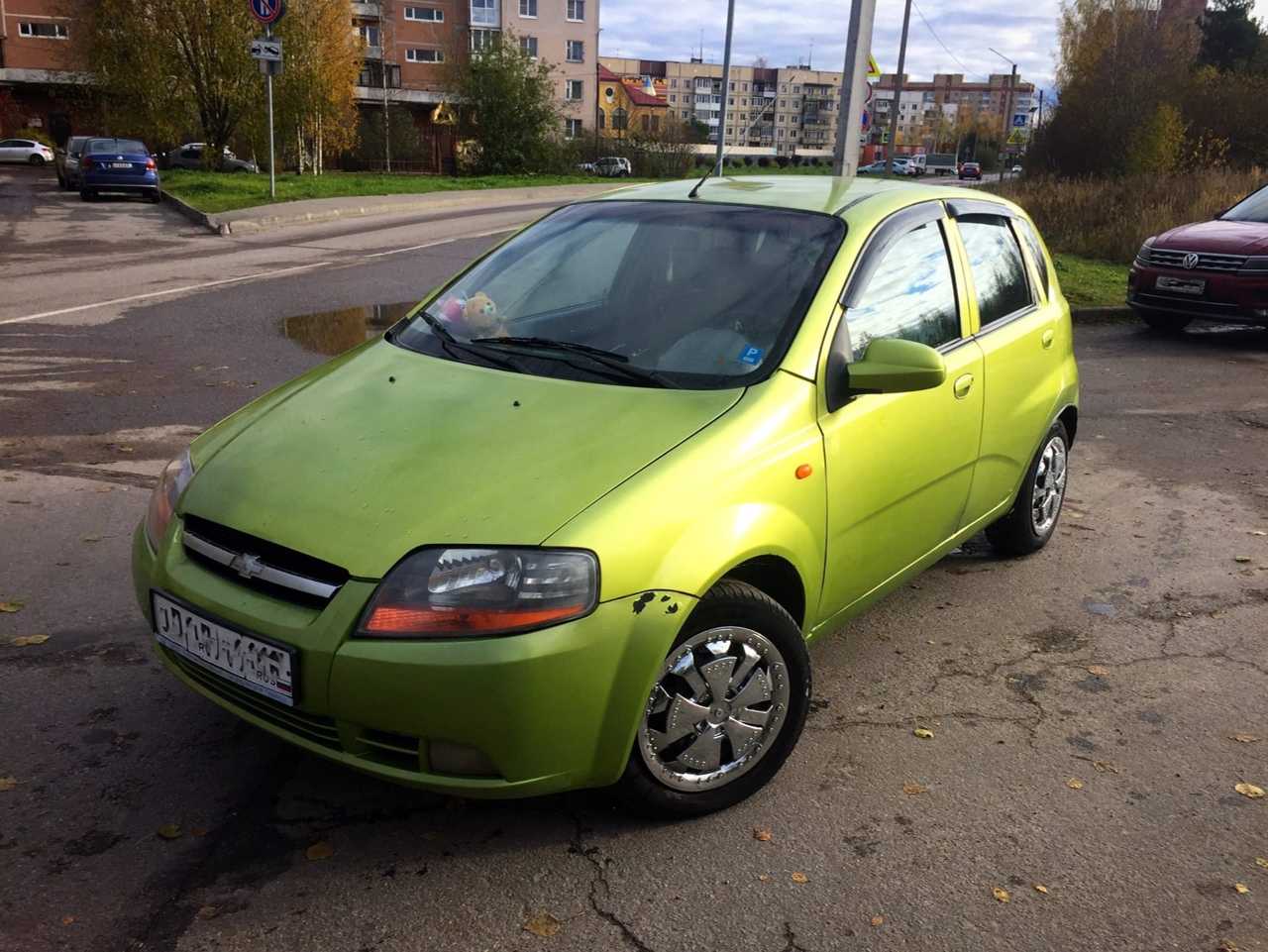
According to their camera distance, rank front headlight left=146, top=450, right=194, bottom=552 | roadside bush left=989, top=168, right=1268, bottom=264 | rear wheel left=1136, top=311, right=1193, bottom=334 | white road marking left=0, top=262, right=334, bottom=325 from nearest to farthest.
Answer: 1. front headlight left=146, top=450, right=194, bottom=552
2. white road marking left=0, top=262, right=334, bottom=325
3. rear wheel left=1136, top=311, right=1193, bottom=334
4. roadside bush left=989, top=168, right=1268, bottom=264

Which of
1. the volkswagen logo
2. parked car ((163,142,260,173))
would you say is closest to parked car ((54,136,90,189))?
parked car ((163,142,260,173))

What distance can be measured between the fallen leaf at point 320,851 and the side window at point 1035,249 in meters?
3.76

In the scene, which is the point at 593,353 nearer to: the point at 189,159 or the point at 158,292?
the point at 158,292

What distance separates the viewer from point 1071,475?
6430 millimetres

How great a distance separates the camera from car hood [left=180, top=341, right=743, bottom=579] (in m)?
2.57

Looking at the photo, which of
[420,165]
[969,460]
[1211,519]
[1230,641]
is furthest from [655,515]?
[420,165]

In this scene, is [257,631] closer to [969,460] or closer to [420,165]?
[969,460]

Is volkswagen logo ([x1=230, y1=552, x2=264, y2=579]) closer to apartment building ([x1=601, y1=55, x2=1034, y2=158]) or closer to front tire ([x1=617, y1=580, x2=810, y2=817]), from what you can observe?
front tire ([x1=617, y1=580, x2=810, y2=817])

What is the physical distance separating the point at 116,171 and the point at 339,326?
18.2 meters

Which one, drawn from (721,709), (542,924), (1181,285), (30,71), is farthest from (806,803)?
(30,71)

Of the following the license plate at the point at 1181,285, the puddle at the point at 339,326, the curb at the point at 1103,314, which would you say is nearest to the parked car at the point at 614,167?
the curb at the point at 1103,314

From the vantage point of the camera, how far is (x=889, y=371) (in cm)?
316

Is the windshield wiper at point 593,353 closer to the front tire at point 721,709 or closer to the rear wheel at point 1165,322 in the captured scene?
the front tire at point 721,709

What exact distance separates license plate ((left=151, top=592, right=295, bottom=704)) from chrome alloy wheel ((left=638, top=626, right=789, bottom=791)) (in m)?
0.88
